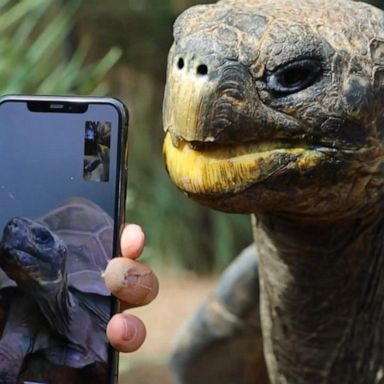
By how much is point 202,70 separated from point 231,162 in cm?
11

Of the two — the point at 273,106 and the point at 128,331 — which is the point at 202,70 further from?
the point at 128,331

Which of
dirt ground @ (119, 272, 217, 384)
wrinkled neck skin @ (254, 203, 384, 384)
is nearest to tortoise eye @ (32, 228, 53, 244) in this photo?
wrinkled neck skin @ (254, 203, 384, 384)

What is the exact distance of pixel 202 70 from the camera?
110cm

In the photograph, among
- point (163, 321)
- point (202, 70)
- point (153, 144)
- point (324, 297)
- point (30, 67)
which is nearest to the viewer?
point (202, 70)

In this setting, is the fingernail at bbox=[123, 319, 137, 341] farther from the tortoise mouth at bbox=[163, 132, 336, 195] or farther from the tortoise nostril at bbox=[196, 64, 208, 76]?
the tortoise nostril at bbox=[196, 64, 208, 76]

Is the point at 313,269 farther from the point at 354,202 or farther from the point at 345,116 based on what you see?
the point at 345,116

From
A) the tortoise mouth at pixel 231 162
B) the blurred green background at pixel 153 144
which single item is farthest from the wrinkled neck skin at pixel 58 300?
the blurred green background at pixel 153 144

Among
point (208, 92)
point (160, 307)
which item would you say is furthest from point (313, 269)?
point (160, 307)

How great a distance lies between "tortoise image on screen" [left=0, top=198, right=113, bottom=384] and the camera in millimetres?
1137

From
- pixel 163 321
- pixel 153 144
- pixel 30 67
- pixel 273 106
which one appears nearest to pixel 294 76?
pixel 273 106

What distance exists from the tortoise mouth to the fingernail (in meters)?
0.16

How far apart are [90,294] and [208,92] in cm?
27

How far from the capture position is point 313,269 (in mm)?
Result: 1436


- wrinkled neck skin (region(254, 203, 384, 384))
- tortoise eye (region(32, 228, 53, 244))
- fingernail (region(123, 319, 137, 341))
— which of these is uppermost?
tortoise eye (region(32, 228, 53, 244))
